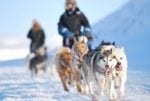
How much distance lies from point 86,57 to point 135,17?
60.5 metres

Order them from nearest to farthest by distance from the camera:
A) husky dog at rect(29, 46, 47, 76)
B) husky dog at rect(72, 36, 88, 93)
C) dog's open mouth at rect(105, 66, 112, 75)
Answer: dog's open mouth at rect(105, 66, 112, 75) → husky dog at rect(72, 36, 88, 93) → husky dog at rect(29, 46, 47, 76)

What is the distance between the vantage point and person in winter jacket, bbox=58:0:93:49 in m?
15.7

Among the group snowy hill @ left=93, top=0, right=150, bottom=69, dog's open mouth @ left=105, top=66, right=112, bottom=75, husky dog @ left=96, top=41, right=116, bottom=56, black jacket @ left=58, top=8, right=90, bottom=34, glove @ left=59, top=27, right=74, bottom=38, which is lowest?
dog's open mouth @ left=105, top=66, right=112, bottom=75

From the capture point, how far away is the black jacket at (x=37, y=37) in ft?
89.5

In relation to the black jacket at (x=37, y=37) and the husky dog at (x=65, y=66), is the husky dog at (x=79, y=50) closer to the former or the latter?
the husky dog at (x=65, y=66)

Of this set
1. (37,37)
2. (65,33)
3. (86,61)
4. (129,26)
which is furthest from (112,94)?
(129,26)

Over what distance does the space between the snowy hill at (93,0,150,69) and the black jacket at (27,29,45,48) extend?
27867mm

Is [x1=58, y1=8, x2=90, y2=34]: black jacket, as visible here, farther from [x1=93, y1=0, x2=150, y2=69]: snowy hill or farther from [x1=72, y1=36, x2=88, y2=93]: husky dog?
[x1=93, y1=0, x2=150, y2=69]: snowy hill

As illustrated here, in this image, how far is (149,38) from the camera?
59750 mm

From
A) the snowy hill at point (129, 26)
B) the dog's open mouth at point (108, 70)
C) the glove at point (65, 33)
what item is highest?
the snowy hill at point (129, 26)

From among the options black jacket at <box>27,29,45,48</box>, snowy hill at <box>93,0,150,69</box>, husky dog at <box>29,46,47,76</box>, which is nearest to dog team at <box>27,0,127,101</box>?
husky dog at <box>29,46,47,76</box>

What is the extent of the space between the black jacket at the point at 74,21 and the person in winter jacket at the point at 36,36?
11347 mm

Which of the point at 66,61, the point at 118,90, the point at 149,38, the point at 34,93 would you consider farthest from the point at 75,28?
the point at 149,38

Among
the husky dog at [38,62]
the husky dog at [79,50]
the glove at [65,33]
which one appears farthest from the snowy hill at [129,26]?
the husky dog at [79,50]
